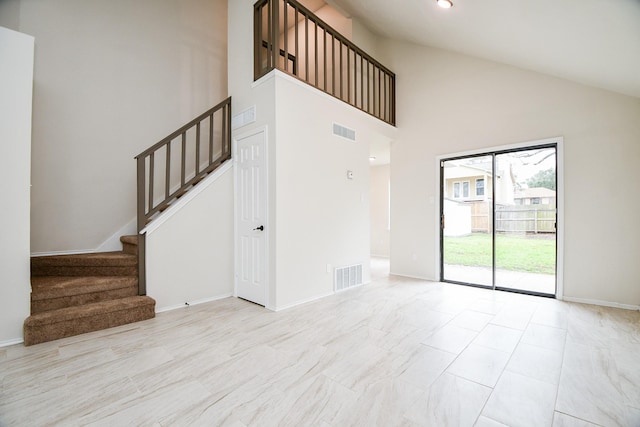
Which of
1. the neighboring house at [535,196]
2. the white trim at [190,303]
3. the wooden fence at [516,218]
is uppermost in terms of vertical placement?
the neighboring house at [535,196]

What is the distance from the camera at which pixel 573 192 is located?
12.6 ft

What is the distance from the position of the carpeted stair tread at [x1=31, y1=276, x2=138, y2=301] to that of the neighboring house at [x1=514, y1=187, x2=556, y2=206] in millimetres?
5417

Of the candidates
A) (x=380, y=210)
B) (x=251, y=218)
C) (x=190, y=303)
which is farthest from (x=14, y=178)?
(x=380, y=210)

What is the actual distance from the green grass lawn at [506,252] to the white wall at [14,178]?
5.51 metres

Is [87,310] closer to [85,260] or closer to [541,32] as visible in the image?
[85,260]

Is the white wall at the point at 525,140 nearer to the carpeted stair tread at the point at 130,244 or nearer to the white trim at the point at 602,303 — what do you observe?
the white trim at the point at 602,303

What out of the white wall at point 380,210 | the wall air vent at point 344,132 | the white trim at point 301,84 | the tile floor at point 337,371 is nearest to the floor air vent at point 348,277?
the tile floor at point 337,371

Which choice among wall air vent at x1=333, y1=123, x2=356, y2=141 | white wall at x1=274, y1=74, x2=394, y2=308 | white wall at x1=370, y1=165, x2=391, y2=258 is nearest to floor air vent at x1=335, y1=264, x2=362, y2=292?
white wall at x1=274, y1=74, x2=394, y2=308

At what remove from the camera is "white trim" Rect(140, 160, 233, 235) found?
3342 mm

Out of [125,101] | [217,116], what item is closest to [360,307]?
[217,116]

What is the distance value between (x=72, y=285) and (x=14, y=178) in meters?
1.14

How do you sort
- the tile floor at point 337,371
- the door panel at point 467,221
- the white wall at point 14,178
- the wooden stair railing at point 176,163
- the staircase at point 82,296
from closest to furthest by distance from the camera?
the tile floor at point 337,371 → the white wall at point 14,178 → the staircase at point 82,296 → the wooden stair railing at point 176,163 → the door panel at point 467,221

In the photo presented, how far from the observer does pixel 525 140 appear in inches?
165

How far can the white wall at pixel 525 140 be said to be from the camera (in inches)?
139
